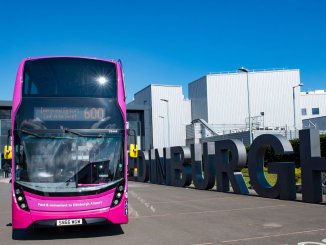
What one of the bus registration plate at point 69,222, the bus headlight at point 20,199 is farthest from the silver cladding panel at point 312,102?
the bus headlight at point 20,199

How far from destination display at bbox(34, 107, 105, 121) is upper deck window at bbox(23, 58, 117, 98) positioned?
1.10 ft

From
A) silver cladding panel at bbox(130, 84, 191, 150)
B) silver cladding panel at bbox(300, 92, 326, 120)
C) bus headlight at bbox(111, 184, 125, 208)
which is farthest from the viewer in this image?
silver cladding panel at bbox(300, 92, 326, 120)

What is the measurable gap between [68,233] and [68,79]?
11.3 feet

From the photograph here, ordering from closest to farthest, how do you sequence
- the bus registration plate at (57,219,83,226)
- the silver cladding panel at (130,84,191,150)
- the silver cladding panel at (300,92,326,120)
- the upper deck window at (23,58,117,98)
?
the bus registration plate at (57,219,83,226) → the upper deck window at (23,58,117,98) → the silver cladding panel at (130,84,191,150) → the silver cladding panel at (300,92,326,120)

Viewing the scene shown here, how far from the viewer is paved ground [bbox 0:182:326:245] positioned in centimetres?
873

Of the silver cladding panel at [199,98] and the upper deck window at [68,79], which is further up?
the silver cladding panel at [199,98]

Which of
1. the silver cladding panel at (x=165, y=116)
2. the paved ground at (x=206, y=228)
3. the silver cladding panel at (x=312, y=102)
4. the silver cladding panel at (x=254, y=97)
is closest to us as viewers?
the paved ground at (x=206, y=228)

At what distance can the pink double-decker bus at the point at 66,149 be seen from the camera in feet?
28.4

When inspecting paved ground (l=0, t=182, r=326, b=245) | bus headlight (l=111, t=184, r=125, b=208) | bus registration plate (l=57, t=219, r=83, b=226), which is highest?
bus headlight (l=111, t=184, r=125, b=208)

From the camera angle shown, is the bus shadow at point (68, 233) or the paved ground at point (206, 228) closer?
the paved ground at point (206, 228)

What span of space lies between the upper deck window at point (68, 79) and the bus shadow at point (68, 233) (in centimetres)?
305

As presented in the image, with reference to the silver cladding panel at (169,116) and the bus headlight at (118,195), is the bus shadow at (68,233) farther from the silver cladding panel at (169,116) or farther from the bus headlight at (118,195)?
the silver cladding panel at (169,116)

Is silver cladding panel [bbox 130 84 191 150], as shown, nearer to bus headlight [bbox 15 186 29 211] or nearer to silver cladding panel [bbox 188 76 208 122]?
silver cladding panel [bbox 188 76 208 122]

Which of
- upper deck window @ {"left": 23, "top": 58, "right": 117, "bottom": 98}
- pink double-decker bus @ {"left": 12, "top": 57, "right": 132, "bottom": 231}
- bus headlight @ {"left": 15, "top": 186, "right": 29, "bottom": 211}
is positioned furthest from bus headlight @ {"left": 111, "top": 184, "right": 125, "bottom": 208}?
upper deck window @ {"left": 23, "top": 58, "right": 117, "bottom": 98}
